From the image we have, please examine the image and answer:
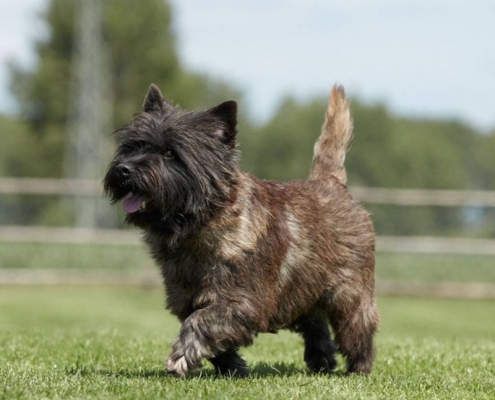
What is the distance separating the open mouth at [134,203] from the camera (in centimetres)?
614

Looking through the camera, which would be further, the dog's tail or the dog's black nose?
the dog's tail

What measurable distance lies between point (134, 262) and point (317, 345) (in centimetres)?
1186

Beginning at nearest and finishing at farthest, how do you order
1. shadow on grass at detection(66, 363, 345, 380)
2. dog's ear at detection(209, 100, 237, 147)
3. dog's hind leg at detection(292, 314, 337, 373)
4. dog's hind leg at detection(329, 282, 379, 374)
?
shadow on grass at detection(66, 363, 345, 380) < dog's ear at detection(209, 100, 237, 147) < dog's hind leg at detection(329, 282, 379, 374) < dog's hind leg at detection(292, 314, 337, 373)

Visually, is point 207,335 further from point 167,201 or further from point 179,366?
point 167,201

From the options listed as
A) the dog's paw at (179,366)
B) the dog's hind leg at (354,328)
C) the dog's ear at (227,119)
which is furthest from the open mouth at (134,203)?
the dog's hind leg at (354,328)

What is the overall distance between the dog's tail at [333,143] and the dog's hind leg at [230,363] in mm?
1791

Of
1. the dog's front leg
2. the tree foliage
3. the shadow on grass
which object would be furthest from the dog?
the tree foliage

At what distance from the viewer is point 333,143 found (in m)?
7.77

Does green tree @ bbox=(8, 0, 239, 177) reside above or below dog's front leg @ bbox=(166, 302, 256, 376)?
above

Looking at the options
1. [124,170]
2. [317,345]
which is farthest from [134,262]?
[124,170]

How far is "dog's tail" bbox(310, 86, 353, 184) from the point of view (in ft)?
25.4

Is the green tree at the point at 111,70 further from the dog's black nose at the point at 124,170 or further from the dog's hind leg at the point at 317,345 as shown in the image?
the dog's black nose at the point at 124,170

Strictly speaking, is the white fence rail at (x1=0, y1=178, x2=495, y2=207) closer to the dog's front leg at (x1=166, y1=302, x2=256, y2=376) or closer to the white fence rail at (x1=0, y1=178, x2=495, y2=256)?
the white fence rail at (x1=0, y1=178, x2=495, y2=256)

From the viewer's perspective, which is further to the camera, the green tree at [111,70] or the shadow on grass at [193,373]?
the green tree at [111,70]
